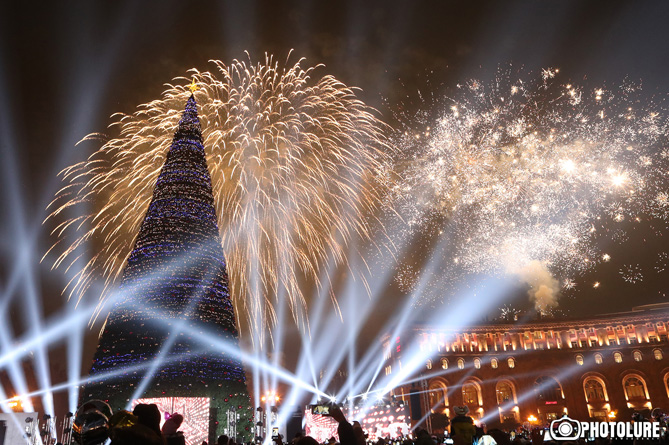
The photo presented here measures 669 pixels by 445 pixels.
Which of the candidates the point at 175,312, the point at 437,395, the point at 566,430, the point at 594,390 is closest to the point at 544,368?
the point at 594,390

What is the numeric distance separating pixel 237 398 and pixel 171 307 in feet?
14.6

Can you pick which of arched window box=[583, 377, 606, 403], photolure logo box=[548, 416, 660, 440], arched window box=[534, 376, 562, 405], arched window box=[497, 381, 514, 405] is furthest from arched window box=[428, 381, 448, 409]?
photolure logo box=[548, 416, 660, 440]

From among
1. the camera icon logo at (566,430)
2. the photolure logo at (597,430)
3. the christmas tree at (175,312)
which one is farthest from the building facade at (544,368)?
the camera icon logo at (566,430)

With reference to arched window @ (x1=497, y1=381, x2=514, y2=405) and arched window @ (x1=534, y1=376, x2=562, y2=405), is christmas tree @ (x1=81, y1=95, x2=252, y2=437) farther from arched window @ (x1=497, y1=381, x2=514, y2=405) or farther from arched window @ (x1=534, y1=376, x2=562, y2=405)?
arched window @ (x1=534, y1=376, x2=562, y2=405)

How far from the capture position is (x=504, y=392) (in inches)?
2281

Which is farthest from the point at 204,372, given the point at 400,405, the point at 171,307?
the point at 400,405

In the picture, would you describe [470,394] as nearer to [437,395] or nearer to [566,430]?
[437,395]

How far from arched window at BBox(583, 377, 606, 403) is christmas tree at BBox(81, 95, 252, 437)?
56040mm

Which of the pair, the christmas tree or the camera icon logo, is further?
the christmas tree

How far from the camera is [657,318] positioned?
5716 cm

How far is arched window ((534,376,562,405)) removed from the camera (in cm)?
5603

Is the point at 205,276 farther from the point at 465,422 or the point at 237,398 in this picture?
the point at 465,422

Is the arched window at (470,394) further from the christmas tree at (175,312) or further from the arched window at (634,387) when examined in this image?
the christmas tree at (175,312)

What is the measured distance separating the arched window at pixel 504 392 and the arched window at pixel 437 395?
7.21 meters
